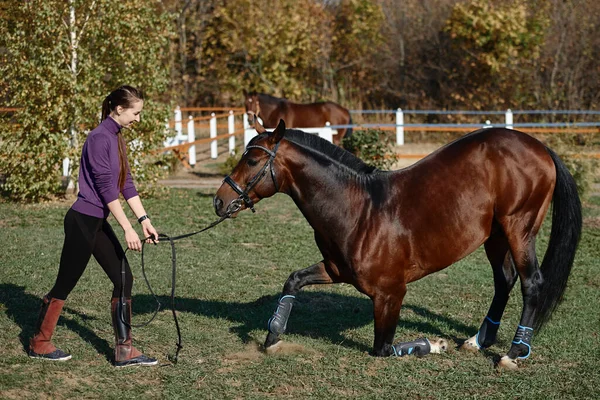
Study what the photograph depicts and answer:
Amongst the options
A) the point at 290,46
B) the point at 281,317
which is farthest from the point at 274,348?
the point at 290,46

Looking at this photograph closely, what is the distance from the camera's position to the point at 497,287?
5.92 meters

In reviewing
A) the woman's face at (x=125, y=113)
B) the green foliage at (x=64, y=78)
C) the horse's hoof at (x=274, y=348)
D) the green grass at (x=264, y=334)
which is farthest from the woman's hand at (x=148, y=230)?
the green foliage at (x=64, y=78)

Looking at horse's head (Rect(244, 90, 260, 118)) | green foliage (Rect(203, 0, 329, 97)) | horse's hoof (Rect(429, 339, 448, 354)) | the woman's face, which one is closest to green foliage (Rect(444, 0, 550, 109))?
green foliage (Rect(203, 0, 329, 97))

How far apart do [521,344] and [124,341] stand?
2.82 m

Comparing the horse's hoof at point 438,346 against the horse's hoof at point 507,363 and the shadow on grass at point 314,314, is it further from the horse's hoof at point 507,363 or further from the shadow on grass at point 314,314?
the horse's hoof at point 507,363

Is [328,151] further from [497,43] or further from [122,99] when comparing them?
[497,43]

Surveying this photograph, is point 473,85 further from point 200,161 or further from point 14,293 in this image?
point 14,293

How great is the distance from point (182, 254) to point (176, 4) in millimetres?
20377

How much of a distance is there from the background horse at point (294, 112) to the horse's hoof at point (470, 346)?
43.3 feet

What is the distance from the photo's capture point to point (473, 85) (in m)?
24.9

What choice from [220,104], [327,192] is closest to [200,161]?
[220,104]

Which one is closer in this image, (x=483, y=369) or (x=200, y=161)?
(x=483, y=369)

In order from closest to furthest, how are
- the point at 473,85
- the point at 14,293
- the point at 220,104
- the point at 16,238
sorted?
1. the point at 14,293
2. the point at 16,238
3. the point at 473,85
4. the point at 220,104

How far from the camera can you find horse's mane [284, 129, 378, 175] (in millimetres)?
5375
